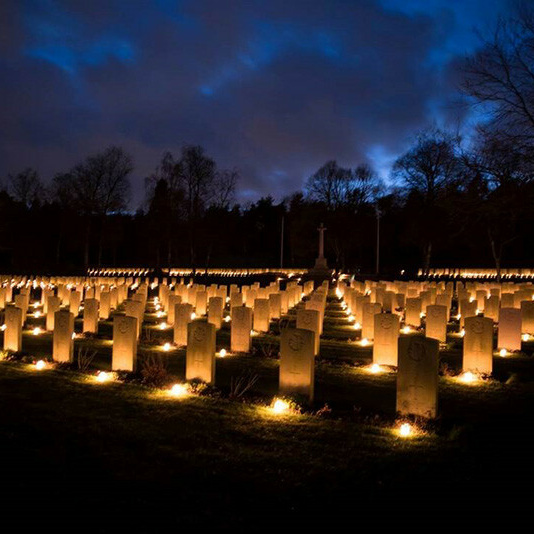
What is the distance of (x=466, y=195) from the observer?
54.0 ft

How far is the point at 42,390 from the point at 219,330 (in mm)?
6820

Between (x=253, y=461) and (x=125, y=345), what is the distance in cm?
470

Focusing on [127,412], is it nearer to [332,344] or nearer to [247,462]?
[247,462]

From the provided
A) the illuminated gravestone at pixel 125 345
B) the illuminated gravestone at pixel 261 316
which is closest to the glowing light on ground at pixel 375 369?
the illuminated gravestone at pixel 125 345

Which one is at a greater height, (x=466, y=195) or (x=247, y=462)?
(x=466, y=195)

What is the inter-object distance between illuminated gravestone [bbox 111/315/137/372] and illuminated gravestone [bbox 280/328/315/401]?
9.59 ft

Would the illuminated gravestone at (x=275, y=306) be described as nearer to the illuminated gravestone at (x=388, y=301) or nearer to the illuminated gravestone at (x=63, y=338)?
the illuminated gravestone at (x=388, y=301)

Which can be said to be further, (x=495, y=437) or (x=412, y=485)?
(x=495, y=437)

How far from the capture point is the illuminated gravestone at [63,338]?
9727 millimetres

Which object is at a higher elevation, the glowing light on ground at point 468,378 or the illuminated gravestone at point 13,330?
the illuminated gravestone at point 13,330

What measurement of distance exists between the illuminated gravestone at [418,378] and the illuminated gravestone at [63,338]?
20.0 feet

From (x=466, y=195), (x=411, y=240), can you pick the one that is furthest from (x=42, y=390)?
(x=411, y=240)

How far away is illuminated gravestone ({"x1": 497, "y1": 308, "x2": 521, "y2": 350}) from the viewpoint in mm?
11508

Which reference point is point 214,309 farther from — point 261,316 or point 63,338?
point 63,338
